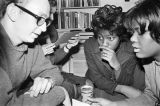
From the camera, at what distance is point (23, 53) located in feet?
4.21

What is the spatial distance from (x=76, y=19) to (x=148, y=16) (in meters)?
2.77

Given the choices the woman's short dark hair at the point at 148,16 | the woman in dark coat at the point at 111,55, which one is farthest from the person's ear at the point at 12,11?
the woman in dark coat at the point at 111,55

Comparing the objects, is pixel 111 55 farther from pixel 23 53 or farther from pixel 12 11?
pixel 12 11

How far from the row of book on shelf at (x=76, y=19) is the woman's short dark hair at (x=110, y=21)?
5.89 ft

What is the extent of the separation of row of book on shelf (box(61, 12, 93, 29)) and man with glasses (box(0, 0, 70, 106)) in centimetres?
278

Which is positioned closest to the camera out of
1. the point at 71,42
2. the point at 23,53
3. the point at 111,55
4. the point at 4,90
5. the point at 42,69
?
the point at 4,90

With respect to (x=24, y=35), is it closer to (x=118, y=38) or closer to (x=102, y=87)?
(x=102, y=87)

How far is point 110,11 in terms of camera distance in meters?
2.26

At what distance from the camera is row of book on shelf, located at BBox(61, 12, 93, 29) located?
411 cm

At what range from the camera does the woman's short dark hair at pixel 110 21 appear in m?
2.18

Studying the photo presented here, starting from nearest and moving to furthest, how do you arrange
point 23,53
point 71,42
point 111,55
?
point 23,53 < point 111,55 < point 71,42

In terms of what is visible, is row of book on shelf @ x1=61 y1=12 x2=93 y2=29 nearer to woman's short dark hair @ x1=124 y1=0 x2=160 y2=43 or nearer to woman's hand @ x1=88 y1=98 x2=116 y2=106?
woman's short dark hair @ x1=124 y1=0 x2=160 y2=43

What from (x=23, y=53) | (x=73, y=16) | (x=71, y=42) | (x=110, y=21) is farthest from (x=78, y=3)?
(x=23, y=53)

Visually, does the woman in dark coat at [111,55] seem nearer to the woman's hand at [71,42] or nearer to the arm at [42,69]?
the woman's hand at [71,42]
